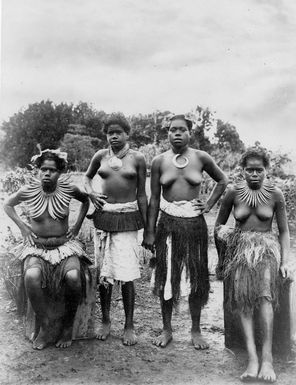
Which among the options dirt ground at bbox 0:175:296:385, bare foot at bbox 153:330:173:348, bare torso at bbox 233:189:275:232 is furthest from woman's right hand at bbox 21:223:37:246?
bare torso at bbox 233:189:275:232

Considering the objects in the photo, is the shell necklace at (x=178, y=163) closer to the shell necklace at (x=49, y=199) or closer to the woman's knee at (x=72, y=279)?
the shell necklace at (x=49, y=199)

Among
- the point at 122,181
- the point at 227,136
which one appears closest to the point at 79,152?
the point at 227,136

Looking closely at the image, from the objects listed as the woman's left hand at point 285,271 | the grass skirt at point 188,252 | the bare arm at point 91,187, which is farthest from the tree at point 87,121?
the woman's left hand at point 285,271

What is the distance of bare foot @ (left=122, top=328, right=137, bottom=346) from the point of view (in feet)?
11.8

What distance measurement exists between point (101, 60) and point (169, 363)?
3863 millimetres

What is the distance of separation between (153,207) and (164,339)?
1149mm

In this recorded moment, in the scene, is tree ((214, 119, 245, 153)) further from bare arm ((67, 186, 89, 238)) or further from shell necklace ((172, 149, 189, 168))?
bare arm ((67, 186, 89, 238))

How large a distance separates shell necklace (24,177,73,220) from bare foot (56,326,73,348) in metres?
0.96

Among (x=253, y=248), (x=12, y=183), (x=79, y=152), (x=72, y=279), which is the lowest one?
(x=72, y=279)

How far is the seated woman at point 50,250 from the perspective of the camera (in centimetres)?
346

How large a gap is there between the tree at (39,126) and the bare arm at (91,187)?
15.1m

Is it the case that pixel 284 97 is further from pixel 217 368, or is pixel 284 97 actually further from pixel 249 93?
pixel 217 368

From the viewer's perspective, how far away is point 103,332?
146 inches

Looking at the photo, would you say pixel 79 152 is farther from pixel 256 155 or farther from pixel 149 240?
pixel 256 155
